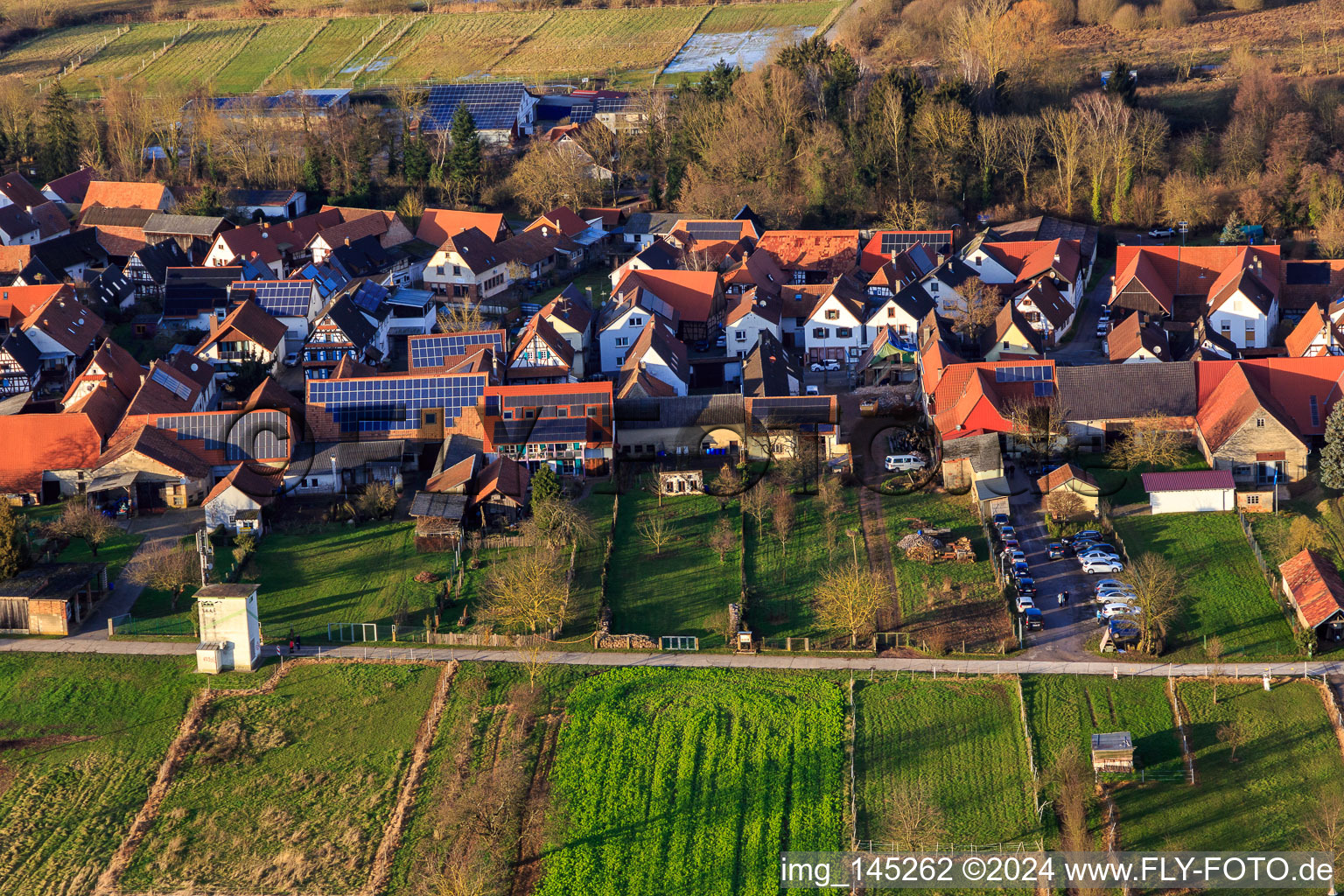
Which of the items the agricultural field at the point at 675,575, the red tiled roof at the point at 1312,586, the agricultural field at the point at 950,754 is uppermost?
the red tiled roof at the point at 1312,586

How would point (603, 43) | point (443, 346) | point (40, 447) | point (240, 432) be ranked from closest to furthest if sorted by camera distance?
point (40, 447) → point (240, 432) → point (443, 346) → point (603, 43)

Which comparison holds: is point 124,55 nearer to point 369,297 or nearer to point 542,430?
point 369,297

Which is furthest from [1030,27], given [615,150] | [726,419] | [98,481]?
[98,481]

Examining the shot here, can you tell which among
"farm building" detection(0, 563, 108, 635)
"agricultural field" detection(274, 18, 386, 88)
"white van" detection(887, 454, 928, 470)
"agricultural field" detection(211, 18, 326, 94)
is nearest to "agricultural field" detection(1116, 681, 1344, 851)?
"white van" detection(887, 454, 928, 470)

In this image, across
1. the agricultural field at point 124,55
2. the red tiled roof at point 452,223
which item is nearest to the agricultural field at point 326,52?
the agricultural field at point 124,55

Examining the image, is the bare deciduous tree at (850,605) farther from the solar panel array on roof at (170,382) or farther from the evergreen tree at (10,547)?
the solar panel array on roof at (170,382)

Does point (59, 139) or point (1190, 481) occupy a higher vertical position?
point (1190, 481)

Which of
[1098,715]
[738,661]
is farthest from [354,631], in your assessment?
[1098,715]
